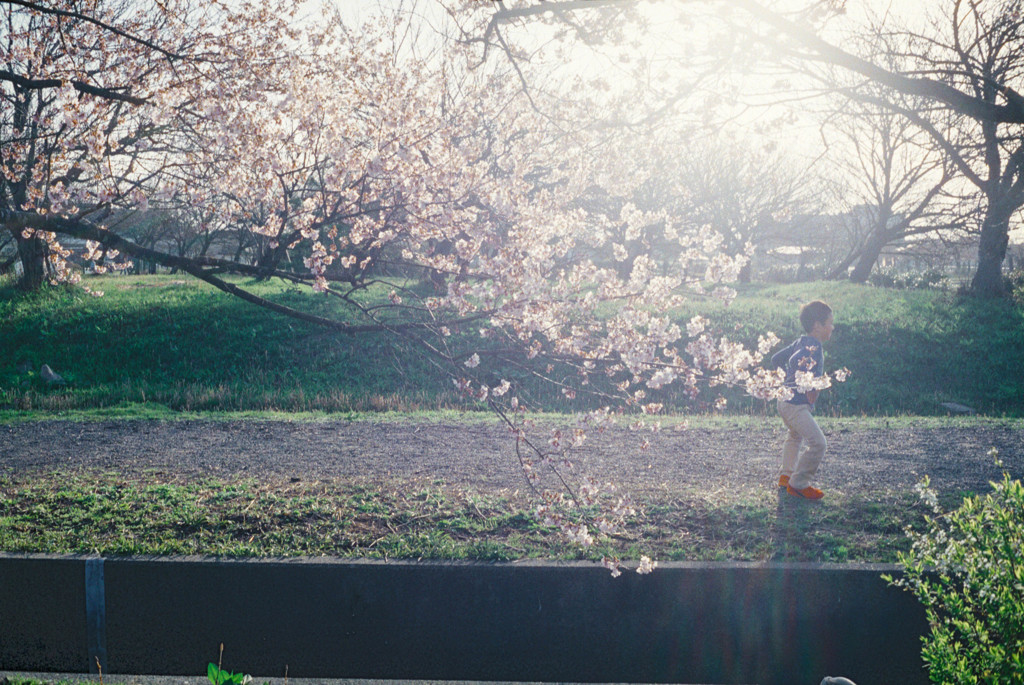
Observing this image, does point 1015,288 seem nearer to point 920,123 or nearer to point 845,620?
point 920,123

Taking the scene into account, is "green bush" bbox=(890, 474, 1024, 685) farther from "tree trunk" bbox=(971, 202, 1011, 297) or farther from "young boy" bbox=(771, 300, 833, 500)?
"tree trunk" bbox=(971, 202, 1011, 297)

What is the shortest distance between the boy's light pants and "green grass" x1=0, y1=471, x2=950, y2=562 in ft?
0.84

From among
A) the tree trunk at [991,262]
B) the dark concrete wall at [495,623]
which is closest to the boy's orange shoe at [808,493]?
the dark concrete wall at [495,623]

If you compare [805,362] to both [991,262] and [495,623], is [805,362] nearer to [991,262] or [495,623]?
[495,623]

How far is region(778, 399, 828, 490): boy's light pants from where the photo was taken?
236 inches

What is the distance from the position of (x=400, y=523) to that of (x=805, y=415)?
133 inches

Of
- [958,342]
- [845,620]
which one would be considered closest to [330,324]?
[845,620]

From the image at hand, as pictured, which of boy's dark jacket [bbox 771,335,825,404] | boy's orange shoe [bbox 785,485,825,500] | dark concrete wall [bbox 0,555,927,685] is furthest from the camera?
boy's orange shoe [bbox 785,485,825,500]

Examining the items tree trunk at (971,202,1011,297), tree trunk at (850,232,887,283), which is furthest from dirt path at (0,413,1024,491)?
tree trunk at (850,232,887,283)

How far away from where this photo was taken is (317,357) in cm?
1490

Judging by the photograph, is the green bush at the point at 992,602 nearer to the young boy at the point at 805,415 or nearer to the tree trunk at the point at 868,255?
the young boy at the point at 805,415

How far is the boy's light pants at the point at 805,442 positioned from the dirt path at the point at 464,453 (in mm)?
555

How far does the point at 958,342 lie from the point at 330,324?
15387 millimetres

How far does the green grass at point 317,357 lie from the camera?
12344mm
